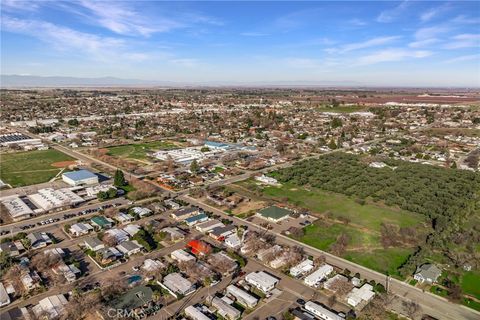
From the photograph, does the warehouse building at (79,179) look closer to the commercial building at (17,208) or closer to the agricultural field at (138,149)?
the commercial building at (17,208)

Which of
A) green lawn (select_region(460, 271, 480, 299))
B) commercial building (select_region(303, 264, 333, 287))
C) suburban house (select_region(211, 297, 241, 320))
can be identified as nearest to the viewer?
suburban house (select_region(211, 297, 241, 320))

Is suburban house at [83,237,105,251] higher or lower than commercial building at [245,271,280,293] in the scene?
higher

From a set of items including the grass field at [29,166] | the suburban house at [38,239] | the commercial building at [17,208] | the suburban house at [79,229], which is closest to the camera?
the suburban house at [38,239]

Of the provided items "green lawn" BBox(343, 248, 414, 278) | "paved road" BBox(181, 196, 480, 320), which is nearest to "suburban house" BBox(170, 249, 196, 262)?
"paved road" BBox(181, 196, 480, 320)

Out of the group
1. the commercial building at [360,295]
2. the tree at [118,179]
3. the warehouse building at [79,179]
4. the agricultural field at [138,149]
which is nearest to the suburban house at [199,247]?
the commercial building at [360,295]

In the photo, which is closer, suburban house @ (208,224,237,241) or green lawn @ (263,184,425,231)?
suburban house @ (208,224,237,241)

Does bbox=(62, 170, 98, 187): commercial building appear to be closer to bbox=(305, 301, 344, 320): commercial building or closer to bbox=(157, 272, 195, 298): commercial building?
bbox=(157, 272, 195, 298): commercial building

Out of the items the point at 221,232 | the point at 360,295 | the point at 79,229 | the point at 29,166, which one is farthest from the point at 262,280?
the point at 29,166

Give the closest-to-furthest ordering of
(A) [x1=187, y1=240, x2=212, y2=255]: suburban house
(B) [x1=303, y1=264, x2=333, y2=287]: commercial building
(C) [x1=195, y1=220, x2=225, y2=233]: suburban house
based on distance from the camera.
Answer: (B) [x1=303, y1=264, x2=333, y2=287]: commercial building, (A) [x1=187, y1=240, x2=212, y2=255]: suburban house, (C) [x1=195, y1=220, x2=225, y2=233]: suburban house
